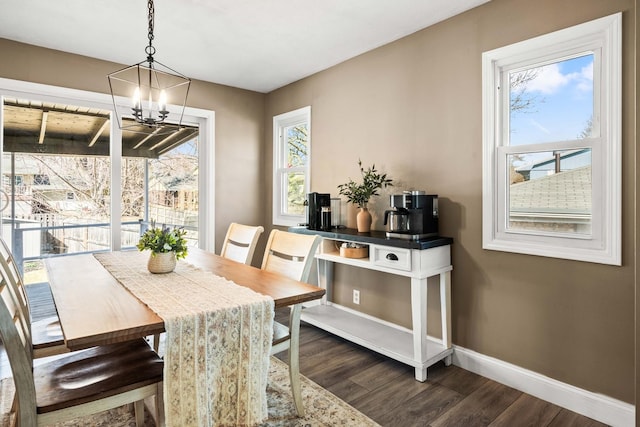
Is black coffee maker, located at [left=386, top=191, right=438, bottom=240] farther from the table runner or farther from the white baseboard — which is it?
the table runner

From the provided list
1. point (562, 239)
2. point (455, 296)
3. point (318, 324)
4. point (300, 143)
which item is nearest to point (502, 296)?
point (455, 296)

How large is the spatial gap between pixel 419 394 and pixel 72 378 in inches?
71.2

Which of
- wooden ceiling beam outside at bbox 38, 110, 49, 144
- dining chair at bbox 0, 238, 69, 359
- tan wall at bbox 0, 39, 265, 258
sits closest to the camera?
dining chair at bbox 0, 238, 69, 359

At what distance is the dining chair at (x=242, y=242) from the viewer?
255cm

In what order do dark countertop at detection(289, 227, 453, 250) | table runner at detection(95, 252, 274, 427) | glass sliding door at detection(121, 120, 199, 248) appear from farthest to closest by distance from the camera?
glass sliding door at detection(121, 120, 199, 248)
dark countertop at detection(289, 227, 453, 250)
table runner at detection(95, 252, 274, 427)

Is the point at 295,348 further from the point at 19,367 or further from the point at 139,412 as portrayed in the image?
the point at 19,367

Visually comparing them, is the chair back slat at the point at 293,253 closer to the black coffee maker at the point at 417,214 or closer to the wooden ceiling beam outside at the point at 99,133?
the black coffee maker at the point at 417,214

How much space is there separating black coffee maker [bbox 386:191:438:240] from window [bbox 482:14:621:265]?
333 millimetres

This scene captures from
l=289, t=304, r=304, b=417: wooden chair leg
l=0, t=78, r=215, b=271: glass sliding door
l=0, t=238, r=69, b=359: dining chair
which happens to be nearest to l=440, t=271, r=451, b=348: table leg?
l=289, t=304, r=304, b=417: wooden chair leg

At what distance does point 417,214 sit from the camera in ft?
8.26

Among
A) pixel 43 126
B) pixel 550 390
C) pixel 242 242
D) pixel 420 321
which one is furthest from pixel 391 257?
pixel 43 126

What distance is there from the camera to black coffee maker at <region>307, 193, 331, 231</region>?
323 centimetres

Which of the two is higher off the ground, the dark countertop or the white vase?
the dark countertop

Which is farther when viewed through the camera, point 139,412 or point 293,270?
point 293,270
